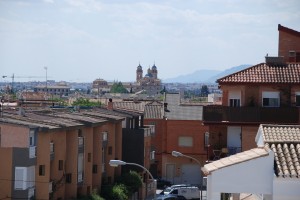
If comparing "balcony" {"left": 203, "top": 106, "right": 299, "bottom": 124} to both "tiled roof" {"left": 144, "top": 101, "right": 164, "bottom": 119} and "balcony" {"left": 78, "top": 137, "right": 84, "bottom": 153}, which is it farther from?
"tiled roof" {"left": 144, "top": 101, "right": 164, "bottom": 119}

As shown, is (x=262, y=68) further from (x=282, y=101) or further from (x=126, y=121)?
(x=126, y=121)

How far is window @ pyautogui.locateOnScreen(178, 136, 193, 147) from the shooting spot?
7686 cm

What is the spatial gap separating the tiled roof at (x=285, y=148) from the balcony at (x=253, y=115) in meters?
22.3

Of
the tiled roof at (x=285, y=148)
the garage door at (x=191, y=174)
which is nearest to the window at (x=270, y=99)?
the tiled roof at (x=285, y=148)

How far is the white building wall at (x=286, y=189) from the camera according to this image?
739 inches

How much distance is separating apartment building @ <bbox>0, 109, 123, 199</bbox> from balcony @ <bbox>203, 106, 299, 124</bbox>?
8.18 m

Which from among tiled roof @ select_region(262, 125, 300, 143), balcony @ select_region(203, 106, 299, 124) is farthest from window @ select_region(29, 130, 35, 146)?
tiled roof @ select_region(262, 125, 300, 143)

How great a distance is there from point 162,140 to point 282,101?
104 ft

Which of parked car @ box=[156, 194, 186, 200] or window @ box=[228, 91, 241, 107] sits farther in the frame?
parked car @ box=[156, 194, 186, 200]

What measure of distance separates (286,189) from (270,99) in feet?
92.7

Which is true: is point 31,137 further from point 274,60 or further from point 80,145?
point 274,60

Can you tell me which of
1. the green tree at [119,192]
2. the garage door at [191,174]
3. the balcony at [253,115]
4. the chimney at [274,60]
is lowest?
the garage door at [191,174]

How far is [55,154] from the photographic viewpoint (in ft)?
149

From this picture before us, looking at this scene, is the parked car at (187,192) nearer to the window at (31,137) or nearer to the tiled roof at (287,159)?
the window at (31,137)
